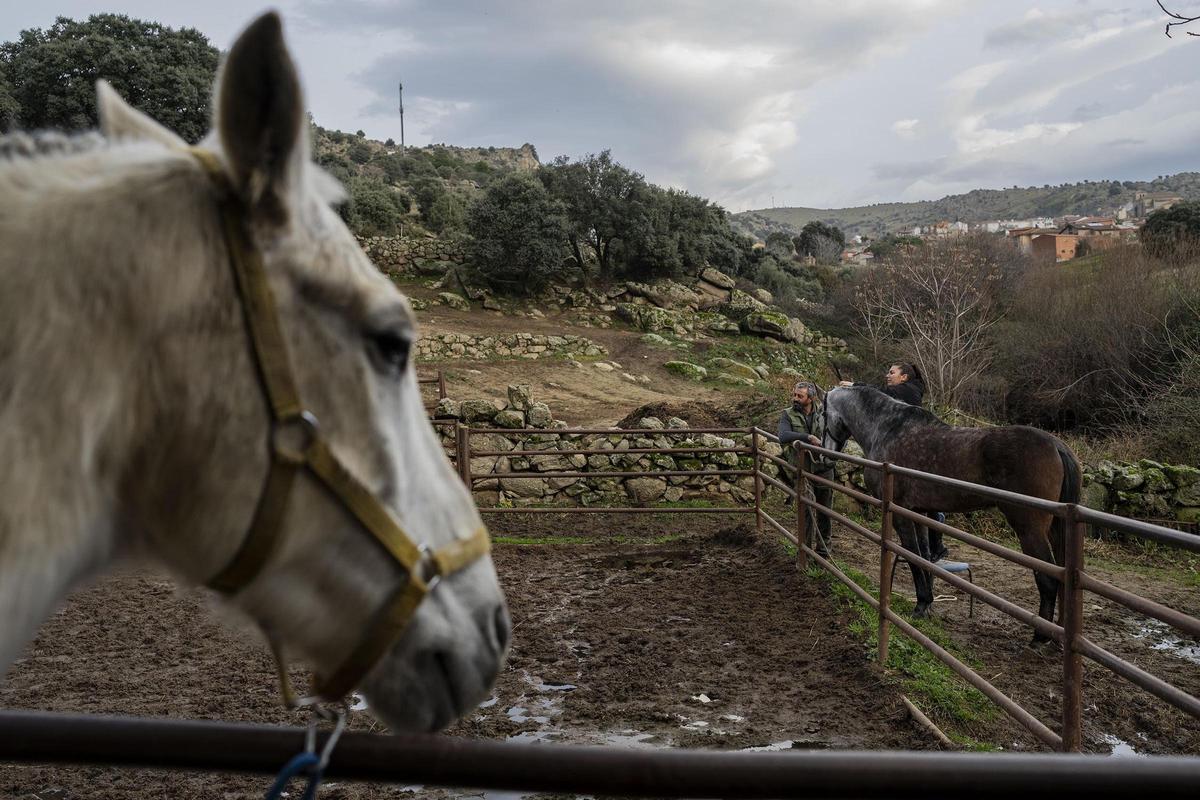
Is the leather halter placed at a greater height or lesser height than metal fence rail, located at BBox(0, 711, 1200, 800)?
greater

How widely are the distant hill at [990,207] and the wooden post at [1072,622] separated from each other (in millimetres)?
94972

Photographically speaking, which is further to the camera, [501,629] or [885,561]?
[885,561]

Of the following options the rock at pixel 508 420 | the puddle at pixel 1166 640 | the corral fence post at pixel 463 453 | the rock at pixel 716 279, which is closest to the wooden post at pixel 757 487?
the corral fence post at pixel 463 453

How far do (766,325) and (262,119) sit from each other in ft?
72.3

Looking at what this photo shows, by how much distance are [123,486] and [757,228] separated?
14703 centimetres

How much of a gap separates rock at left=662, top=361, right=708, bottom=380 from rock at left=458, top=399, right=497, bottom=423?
327 inches

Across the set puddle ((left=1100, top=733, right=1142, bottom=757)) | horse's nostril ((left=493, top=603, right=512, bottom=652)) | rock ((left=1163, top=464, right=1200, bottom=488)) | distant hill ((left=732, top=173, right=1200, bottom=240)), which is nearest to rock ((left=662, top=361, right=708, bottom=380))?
rock ((left=1163, top=464, right=1200, bottom=488))

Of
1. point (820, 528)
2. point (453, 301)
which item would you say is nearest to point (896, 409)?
point (820, 528)

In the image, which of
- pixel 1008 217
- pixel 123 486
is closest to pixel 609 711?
pixel 123 486

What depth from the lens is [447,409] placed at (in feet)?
36.3

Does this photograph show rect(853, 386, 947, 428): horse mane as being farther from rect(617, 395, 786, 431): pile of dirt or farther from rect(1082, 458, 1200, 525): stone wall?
rect(617, 395, 786, 431): pile of dirt

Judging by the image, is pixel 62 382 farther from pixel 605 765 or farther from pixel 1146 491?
pixel 1146 491

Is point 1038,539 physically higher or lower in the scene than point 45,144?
lower

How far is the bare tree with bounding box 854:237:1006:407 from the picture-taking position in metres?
16.1
